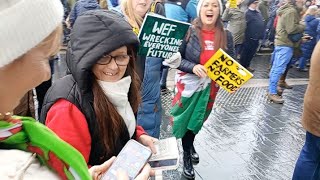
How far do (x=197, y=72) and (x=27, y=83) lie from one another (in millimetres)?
2612

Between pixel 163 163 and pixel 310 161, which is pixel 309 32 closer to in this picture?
pixel 310 161

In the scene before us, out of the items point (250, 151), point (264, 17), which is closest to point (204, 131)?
point (250, 151)

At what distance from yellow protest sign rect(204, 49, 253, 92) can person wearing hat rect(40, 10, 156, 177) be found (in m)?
1.60

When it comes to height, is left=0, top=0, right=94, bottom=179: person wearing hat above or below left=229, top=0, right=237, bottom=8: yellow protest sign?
above

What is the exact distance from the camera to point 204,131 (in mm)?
4762

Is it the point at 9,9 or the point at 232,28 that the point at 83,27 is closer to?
the point at 9,9

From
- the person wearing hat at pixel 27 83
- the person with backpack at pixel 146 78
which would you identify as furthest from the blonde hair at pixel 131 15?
the person wearing hat at pixel 27 83

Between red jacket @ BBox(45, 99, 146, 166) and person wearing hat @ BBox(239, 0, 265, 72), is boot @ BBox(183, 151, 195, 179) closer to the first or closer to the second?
red jacket @ BBox(45, 99, 146, 166)

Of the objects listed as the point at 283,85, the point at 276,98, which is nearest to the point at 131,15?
the point at 276,98

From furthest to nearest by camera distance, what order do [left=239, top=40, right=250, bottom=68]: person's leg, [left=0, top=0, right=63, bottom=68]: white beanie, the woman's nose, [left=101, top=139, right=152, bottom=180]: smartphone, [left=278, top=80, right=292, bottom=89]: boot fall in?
[left=239, top=40, right=250, bottom=68]: person's leg
[left=278, top=80, right=292, bottom=89]: boot
the woman's nose
[left=101, top=139, right=152, bottom=180]: smartphone
[left=0, top=0, right=63, bottom=68]: white beanie

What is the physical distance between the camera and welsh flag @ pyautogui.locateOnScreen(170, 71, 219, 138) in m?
3.59

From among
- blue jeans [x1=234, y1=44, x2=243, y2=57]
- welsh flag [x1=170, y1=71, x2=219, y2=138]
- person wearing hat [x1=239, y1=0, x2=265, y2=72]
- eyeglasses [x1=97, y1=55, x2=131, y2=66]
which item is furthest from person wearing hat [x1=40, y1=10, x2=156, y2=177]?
blue jeans [x1=234, y1=44, x2=243, y2=57]

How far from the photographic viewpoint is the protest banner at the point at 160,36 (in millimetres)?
2805

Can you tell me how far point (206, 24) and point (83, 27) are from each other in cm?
201
